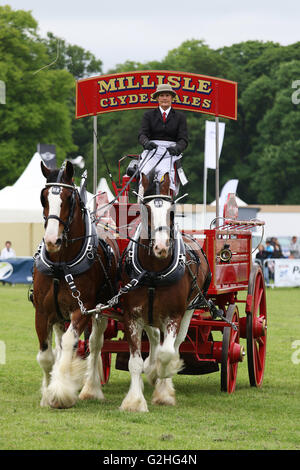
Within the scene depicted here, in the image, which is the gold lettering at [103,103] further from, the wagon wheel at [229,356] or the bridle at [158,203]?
the wagon wheel at [229,356]

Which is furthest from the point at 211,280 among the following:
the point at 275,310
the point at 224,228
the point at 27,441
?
the point at 275,310

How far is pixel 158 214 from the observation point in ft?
22.7

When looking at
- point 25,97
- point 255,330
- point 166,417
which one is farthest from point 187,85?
point 25,97

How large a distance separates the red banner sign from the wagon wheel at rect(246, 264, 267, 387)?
1910mm

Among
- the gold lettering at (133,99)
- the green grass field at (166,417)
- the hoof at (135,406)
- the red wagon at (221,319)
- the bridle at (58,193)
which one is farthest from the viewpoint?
the gold lettering at (133,99)

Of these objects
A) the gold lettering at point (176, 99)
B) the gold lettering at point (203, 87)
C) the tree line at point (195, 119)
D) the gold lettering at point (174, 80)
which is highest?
the tree line at point (195, 119)

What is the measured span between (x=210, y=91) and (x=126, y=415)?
3793 mm

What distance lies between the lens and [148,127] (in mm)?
8297

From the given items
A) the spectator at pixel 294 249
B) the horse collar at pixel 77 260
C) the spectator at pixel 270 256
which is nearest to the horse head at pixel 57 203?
the horse collar at pixel 77 260

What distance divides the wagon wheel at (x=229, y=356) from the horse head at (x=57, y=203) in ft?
7.23

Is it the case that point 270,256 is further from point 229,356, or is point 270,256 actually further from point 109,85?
point 229,356

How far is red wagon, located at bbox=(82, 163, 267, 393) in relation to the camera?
841 cm

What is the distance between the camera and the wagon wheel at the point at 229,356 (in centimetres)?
830
